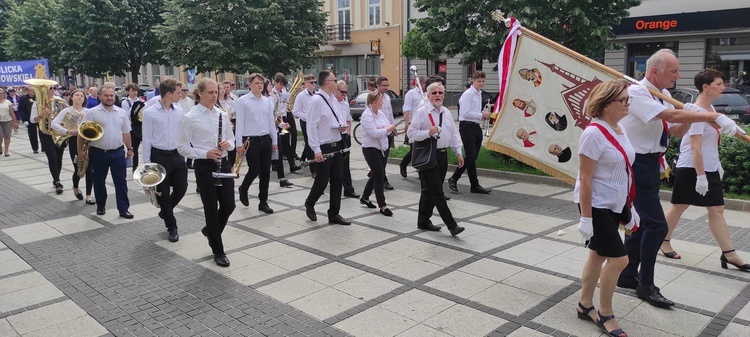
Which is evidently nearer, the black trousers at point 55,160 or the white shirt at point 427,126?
the white shirt at point 427,126

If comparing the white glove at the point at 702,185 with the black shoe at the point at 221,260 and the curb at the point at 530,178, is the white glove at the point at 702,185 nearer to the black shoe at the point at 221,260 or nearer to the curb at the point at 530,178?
the curb at the point at 530,178

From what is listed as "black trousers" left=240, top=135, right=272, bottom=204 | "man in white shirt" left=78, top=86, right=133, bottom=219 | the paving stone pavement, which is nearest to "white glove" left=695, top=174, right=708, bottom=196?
the paving stone pavement

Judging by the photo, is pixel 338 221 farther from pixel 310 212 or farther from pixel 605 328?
pixel 605 328

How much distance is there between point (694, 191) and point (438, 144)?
2747mm

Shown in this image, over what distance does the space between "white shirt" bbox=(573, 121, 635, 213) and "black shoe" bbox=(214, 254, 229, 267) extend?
11.7 ft

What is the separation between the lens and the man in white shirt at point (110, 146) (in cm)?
804

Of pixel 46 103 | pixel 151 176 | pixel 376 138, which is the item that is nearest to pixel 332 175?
pixel 376 138

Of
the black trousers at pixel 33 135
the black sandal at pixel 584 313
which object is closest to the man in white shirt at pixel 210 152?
the black sandal at pixel 584 313

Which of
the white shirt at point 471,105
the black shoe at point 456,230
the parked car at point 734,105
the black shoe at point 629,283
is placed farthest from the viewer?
the parked car at point 734,105

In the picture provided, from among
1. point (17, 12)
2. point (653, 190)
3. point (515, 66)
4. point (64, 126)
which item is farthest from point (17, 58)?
point (653, 190)

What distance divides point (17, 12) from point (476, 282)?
4355cm

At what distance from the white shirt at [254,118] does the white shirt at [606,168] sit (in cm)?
544

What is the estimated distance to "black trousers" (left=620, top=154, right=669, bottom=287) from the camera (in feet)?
15.6

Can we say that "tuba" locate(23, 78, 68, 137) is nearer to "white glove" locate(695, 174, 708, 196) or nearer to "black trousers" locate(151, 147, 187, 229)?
"black trousers" locate(151, 147, 187, 229)
